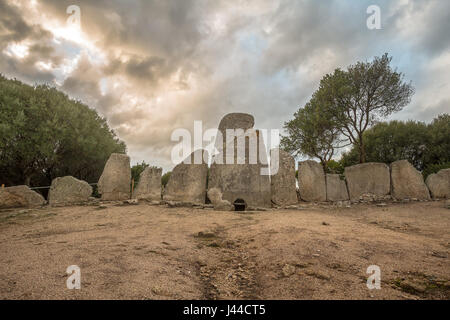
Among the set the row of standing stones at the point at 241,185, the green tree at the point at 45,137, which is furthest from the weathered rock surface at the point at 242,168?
the green tree at the point at 45,137

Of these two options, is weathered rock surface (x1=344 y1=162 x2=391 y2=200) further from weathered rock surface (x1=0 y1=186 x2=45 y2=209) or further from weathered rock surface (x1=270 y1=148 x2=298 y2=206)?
weathered rock surface (x1=0 y1=186 x2=45 y2=209)

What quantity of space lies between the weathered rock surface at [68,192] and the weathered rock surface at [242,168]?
4.54 meters

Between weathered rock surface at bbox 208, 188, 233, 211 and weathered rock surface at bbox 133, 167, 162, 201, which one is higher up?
weathered rock surface at bbox 133, 167, 162, 201

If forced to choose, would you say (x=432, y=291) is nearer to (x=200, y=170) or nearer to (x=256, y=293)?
(x=256, y=293)

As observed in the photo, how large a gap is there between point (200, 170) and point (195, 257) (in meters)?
6.21

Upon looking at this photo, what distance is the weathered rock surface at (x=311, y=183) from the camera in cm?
981

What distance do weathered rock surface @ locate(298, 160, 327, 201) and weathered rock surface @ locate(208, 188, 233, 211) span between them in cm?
312

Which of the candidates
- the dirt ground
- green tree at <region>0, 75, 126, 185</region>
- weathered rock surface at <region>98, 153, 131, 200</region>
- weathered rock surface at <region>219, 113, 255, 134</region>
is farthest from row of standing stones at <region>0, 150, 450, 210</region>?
green tree at <region>0, 75, 126, 185</region>

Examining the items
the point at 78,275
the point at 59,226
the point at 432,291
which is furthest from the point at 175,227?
the point at 432,291

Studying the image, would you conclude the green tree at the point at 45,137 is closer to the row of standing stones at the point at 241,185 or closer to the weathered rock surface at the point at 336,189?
the row of standing stones at the point at 241,185

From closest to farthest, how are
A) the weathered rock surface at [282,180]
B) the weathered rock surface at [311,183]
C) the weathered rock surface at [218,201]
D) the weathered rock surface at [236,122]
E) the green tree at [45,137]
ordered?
the weathered rock surface at [218,201] < the weathered rock surface at [282,180] < the weathered rock surface at [311,183] < the weathered rock surface at [236,122] < the green tree at [45,137]

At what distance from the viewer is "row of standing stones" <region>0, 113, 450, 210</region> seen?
9008 millimetres

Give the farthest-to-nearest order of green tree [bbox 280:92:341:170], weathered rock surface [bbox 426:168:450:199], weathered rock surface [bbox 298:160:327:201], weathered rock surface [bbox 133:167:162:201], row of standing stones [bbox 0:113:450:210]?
1. green tree [bbox 280:92:341:170]
2. weathered rock surface [bbox 426:168:450:199]
3. weathered rock surface [bbox 298:160:327:201]
4. weathered rock surface [bbox 133:167:162:201]
5. row of standing stones [bbox 0:113:450:210]

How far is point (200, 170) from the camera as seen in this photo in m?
9.58
